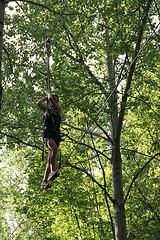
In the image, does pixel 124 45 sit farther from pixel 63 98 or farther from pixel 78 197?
pixel 78 197

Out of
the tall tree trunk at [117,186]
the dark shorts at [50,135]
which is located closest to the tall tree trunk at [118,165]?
the tall tree trunk at [117,186]

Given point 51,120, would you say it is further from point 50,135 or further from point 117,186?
point 117,186

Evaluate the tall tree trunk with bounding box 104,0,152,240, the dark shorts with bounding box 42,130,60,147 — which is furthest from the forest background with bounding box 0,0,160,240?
the dark shorts with bounding box 42,130,60,147

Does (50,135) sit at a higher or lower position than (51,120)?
lower

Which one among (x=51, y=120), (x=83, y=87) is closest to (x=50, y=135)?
(x=51, y=120)

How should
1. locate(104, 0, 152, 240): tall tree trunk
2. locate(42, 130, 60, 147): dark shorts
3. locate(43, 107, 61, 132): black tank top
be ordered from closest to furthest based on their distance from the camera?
locate(43, 107, 61, 132): black tank top
locate(42, 130, 60, 147): dark shorts
locate(104, 0, 152, 240): tall tree trunk

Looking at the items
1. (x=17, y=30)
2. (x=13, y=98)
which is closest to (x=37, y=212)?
(x=13, y=98)

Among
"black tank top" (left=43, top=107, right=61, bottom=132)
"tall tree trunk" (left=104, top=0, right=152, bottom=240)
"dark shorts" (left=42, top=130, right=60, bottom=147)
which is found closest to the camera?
"black tank top" (left=43, top=107, right=61, bottom=132)

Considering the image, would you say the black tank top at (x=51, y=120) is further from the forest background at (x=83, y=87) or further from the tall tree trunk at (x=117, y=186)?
the tall tree trunk at (x=117, y=186)

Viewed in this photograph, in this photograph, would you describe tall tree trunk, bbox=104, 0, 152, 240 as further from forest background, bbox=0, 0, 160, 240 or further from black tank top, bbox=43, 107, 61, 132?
black tank top, bbox=43, 107, 61, 132

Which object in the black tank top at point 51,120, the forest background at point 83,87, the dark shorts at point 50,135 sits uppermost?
the forest background at point 83,87

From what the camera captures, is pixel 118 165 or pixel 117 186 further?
pixel 118 165

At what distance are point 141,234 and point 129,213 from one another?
201cm

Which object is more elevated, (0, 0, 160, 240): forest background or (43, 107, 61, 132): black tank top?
(0, 0, 160, 240): forest background
